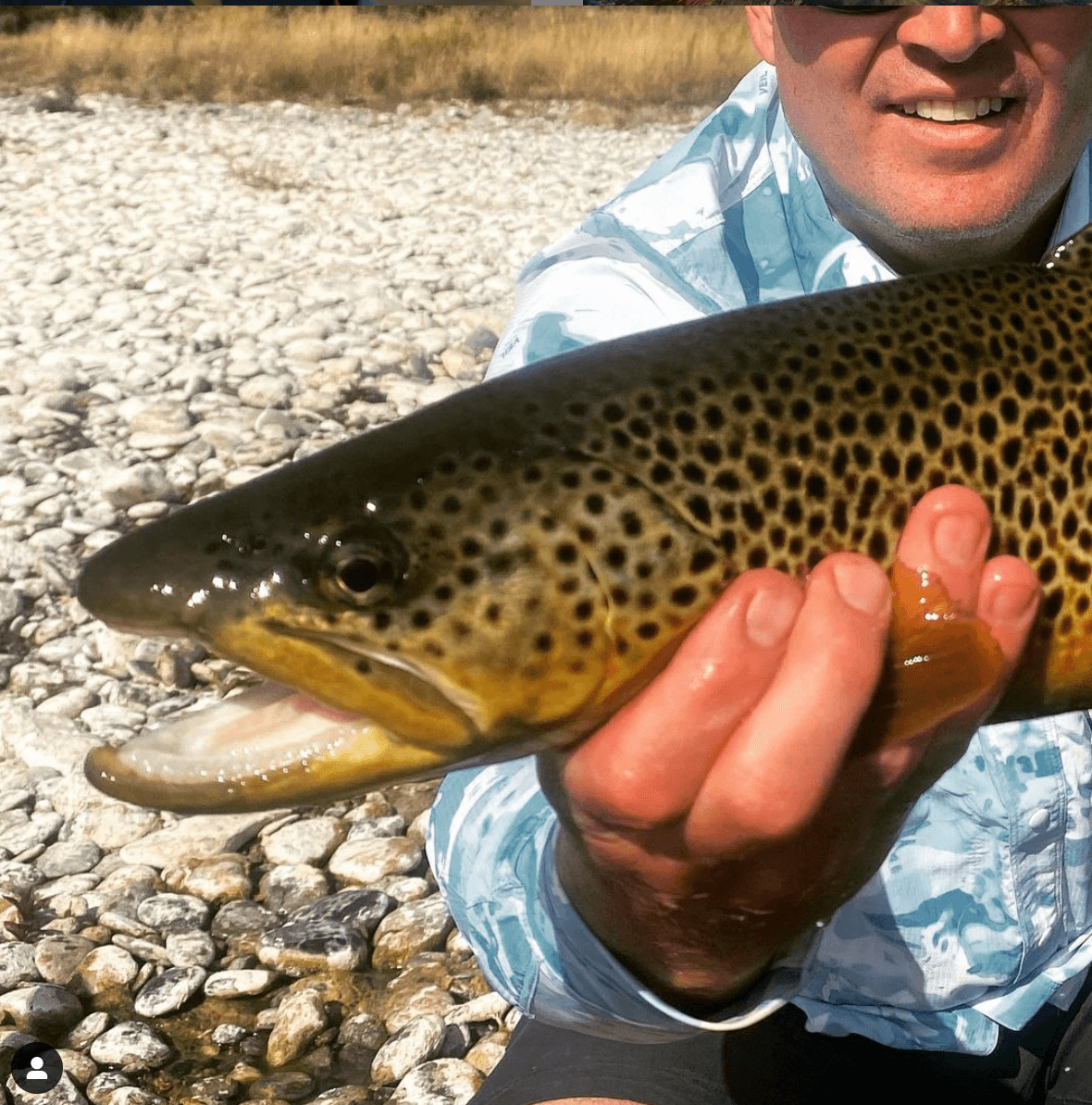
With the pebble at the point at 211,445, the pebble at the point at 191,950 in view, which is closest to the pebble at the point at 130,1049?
the pebble at the point at 211,445

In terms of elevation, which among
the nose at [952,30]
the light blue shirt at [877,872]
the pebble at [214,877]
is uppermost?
the nose at [952,30]

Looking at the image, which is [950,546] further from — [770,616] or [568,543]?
[568,543]

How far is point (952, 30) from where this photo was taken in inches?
53.9

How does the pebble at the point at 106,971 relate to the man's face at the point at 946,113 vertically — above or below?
below

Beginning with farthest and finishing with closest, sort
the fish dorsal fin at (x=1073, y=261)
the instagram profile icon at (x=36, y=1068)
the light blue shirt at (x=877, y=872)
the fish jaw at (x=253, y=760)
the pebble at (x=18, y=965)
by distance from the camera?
1. the pebble at (x=18, y=965)
2. the instagram profile icon at (x=36, y=1068)
3. the light blue shirt at (x=877, y=872)
4. the fish dorsal fin at (x=1073, y=261)
5. the fish jaw at (x=253, y=760)

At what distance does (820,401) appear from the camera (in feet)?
2.98

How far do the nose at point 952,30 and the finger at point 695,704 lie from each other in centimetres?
77

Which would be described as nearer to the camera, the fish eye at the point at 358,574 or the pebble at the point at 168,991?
the fish eye at the point at 358,574

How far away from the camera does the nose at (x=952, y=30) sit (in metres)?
1.36

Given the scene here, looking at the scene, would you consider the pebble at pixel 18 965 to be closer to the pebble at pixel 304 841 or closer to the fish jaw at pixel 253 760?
the pebble at pixel 304 841

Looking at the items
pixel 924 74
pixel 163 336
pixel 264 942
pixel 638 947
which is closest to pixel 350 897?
pixel 264 942

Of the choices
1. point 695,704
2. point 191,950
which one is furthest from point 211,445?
point 695,704

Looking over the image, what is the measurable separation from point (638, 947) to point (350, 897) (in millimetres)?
1233

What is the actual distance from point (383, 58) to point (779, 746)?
705 centimetres
